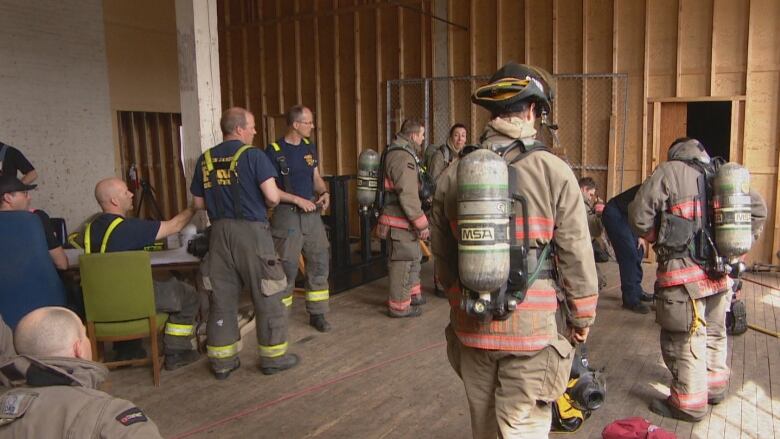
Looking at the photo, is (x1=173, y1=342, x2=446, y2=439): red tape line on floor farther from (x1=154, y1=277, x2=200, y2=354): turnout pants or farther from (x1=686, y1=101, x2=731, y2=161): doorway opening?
(x1=686, y1=101, x2=731, y2=161): doorway opening

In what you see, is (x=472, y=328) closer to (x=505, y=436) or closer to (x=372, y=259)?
(x=505, y=436)

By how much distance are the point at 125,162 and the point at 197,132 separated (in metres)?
6.32

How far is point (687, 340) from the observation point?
3559 millimetres

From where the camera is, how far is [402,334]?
17.5ft

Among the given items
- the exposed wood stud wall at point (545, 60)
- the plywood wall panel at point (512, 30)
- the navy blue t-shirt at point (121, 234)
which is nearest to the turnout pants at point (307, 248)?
the navy blue t-shirt at point (121, 234)

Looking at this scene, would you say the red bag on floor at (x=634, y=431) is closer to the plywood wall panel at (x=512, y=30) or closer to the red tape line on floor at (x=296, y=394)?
the red tape line on floor at (x=296, y=394)

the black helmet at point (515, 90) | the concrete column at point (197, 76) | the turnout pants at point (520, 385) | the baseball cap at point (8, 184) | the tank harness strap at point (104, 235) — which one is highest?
the concrete column at point (197, 76)

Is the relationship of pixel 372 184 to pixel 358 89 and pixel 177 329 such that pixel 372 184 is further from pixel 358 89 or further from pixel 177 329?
pixel 358 89

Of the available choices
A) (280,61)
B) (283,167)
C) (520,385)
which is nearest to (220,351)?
(283,167)

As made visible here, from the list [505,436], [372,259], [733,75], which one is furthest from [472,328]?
[733,75]

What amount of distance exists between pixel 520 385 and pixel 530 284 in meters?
0.38

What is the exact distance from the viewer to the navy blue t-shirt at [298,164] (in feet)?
16.8

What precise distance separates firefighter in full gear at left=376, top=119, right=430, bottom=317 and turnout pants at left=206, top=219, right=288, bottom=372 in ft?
5.17

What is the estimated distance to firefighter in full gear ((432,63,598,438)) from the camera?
89.8 inches
